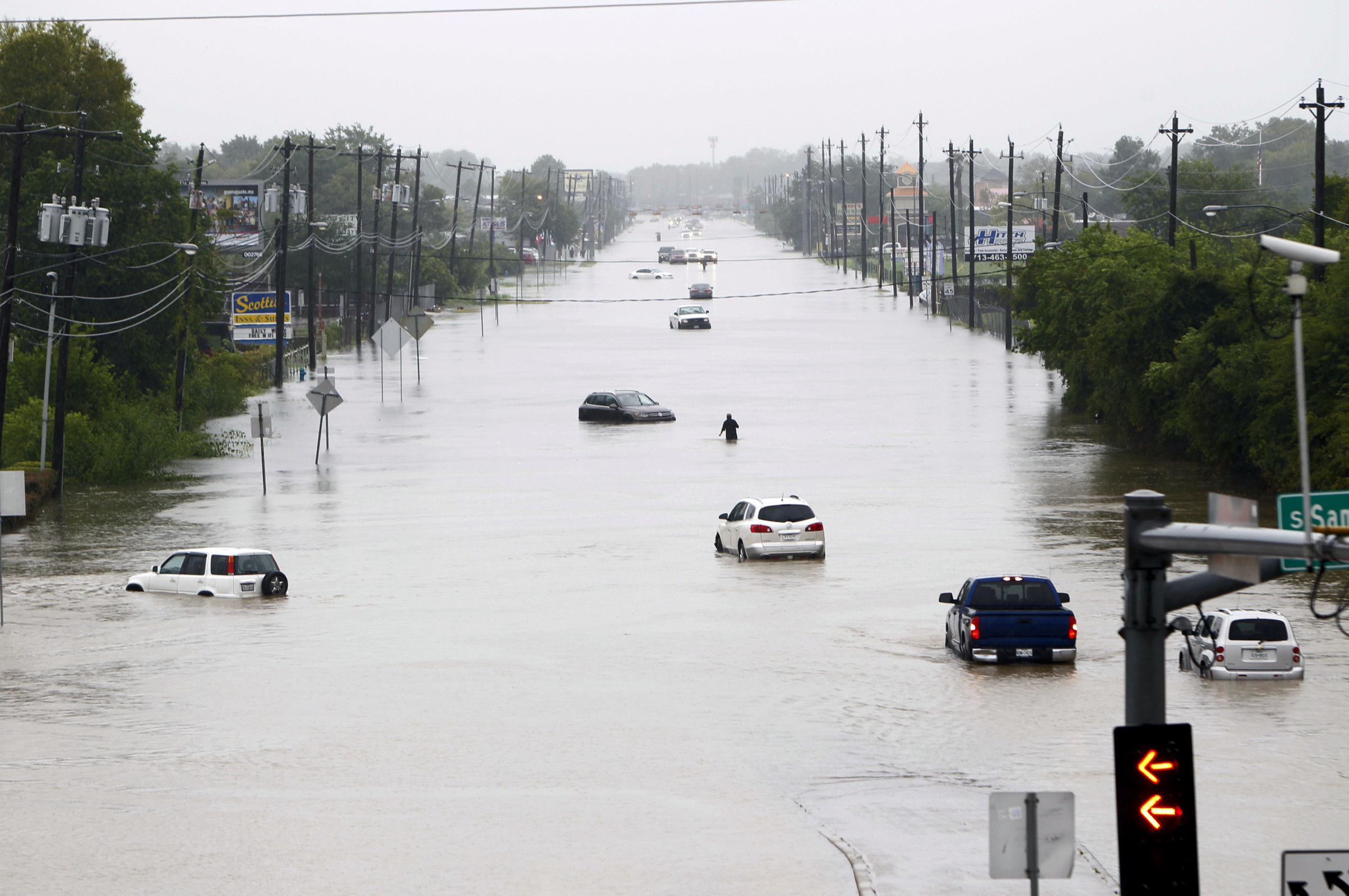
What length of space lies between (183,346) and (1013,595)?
144 feet

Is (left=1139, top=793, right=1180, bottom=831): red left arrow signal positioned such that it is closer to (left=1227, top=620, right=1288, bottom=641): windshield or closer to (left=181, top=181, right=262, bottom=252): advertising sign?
(left=1227, top=620, right=1288, bottom=641): windshield

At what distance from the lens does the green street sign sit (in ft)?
28.5

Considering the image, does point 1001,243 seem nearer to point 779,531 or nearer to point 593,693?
point 779,531

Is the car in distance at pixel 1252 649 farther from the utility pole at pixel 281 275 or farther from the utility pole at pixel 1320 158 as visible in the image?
the utility pole at pixel 281 275

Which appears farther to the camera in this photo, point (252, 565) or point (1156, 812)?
point (252, 565)

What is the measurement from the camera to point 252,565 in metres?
32.2

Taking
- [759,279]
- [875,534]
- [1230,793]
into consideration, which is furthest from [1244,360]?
[759,279]

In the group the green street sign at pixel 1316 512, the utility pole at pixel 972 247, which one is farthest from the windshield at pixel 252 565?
the utility pole at pixel 972 247

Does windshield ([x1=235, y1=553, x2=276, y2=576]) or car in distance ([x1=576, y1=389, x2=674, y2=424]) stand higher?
car in distance ([x1=576, y1=389, x2=674, y2=424])

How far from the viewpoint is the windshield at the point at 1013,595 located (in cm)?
2455

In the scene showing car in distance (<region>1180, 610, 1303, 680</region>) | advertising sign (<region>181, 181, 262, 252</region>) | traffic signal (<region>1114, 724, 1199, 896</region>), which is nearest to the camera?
traffic signal (<region>1114, 724, 1199, 896</region>)

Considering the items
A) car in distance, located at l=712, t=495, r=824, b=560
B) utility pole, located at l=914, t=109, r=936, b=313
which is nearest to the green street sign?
car in distance, located at l=712, t=495, r=824, b=560

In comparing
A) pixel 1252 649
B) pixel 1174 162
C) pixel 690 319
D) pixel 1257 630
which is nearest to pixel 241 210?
pixel 690 319

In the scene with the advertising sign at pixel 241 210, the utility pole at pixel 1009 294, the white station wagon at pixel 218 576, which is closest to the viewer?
the white station wagon at pixel 218 576
